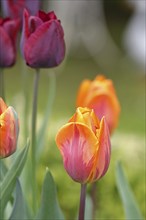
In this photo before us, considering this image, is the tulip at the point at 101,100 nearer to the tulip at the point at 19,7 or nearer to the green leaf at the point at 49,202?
the tulip at the point at 19,7

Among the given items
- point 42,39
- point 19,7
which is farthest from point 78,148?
point 19,7

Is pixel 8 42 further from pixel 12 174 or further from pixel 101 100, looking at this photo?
pixel 12 174

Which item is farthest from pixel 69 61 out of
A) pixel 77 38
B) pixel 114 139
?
pixel 114 139

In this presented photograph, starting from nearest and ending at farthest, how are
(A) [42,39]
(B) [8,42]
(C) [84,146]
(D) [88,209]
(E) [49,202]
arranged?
(C) [84,146], (E) [49,202], (A) [42,39], (B) [8,42], (D) [88,209]

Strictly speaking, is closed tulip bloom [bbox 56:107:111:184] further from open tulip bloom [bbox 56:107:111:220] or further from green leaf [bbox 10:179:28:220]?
green leaf [bbox 10:179:28:220]

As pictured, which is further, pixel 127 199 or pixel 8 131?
pixel 127 199

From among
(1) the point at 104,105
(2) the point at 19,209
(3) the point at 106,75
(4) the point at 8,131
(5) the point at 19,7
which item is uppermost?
(3) the point at 106,75

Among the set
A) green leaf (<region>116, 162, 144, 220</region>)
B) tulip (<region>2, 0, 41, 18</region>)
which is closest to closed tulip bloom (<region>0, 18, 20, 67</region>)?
tulip (<region>2, 0, 41, 18</region>)

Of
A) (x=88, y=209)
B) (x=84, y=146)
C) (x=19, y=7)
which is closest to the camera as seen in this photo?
(x=84, y=146)
